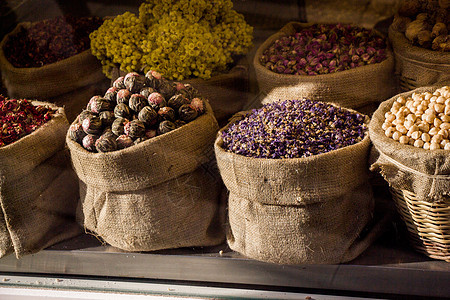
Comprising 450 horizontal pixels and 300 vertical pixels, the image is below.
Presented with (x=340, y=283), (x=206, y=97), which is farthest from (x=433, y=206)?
(x=206, y=97)

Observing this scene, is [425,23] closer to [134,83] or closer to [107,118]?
[134,83]

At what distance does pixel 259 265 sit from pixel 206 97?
31.1 inches

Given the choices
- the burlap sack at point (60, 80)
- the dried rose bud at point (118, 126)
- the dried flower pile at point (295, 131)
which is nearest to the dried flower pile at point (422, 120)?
the dried flower pile at point (295, 131)

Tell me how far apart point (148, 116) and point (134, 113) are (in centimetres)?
11

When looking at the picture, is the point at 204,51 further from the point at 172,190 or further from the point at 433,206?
the point at 433,206

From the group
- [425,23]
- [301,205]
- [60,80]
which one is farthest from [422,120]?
[60,80]

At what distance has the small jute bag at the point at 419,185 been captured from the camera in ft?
4.39

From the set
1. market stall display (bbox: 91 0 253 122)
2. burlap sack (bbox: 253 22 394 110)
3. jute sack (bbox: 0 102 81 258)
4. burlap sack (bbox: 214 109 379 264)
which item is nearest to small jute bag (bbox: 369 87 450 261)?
burlap sack (bbox: 214 109 379 264)

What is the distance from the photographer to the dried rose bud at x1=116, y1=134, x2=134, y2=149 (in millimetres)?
1634

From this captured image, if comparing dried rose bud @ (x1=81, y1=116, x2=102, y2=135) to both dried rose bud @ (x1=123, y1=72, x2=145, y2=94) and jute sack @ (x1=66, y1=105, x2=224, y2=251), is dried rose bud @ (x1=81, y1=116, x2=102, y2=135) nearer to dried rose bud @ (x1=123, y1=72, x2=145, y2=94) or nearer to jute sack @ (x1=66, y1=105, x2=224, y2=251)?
jute sack @ (x1=66, y1=105, x2=224, y2=251)

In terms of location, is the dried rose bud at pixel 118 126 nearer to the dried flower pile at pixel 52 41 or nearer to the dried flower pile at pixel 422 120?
the dried flower pile at pixel 52 41

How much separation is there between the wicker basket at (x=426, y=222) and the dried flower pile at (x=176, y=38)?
951 millimetres

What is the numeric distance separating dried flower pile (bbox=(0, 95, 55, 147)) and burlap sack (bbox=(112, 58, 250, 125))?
38 centimetres

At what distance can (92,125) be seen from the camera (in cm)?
169
